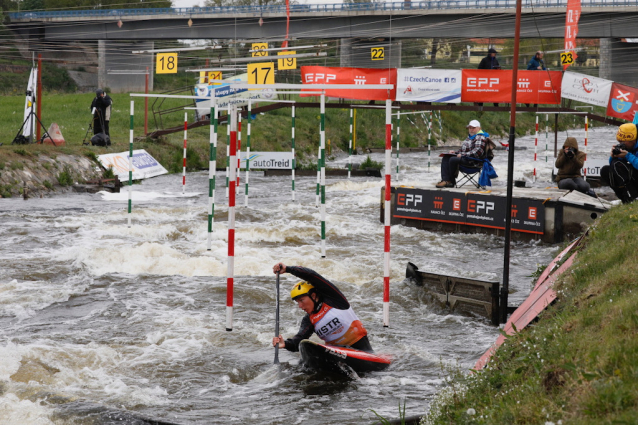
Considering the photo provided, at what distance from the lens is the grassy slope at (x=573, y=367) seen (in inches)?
145

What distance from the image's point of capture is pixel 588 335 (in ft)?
14.9

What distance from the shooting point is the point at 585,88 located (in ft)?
64.8

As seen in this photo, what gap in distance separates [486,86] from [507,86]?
579 millimetres

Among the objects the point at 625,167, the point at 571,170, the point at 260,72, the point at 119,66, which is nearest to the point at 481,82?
the point at 571,170

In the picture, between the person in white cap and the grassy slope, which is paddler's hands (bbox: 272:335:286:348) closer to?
the grassy slope

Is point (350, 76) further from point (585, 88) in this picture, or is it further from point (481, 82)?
point (585, 88)

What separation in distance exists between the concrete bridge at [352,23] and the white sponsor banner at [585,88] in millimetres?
14826

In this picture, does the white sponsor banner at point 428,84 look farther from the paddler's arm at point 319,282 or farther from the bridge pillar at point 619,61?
the bridge pillar at point 619,61

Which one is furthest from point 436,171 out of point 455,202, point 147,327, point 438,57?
point 438,57

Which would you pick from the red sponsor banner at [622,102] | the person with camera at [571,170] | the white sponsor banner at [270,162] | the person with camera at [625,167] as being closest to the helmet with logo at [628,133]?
the person with camera at [625,167]

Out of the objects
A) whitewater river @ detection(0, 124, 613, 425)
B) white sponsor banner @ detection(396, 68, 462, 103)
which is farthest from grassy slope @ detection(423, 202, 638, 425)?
white sponsor banner @ detection(396, 68, 462, 103)

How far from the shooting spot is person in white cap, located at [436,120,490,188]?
15.4 m

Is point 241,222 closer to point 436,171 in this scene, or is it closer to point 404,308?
point 404,308

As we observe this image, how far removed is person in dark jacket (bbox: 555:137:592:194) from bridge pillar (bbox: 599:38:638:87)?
30.7m
